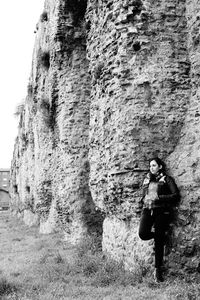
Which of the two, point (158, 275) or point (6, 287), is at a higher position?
point (158, 275)

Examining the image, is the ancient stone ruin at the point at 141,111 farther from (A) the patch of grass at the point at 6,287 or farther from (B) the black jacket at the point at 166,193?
(A) the patch of grass at the point at 6,287

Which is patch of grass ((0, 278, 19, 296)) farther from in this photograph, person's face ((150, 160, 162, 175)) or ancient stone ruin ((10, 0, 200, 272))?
person's face ((150, 160, 162, 175))

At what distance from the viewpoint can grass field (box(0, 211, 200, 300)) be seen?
6262 mm

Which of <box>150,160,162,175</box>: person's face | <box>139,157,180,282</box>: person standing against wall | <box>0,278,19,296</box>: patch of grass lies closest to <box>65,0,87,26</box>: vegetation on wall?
<box>150,160,162,175</box>: person's face

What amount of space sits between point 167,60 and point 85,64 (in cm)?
542

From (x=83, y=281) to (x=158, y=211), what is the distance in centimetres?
180

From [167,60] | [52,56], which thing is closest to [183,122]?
[167,60]

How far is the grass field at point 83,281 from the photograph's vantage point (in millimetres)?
6262

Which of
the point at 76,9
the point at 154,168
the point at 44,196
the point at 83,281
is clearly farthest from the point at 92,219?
the point at 76,9

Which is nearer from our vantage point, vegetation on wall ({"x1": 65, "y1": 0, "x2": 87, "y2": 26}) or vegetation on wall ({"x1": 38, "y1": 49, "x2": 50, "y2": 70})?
vegetation on wall ({"x1": 65, "y1": 0, "x2": 87, "y2": 26})

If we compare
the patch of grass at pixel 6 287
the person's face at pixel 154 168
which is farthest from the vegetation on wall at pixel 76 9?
the patch of grass at pixel 6 287

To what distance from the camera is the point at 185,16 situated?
8484 mm

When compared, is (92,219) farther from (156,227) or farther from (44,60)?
(44,60)

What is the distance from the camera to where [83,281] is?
24.1ft
